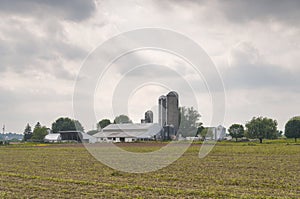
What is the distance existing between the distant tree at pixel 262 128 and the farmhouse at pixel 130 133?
26.7 m

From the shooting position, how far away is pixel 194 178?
19469 millimetres

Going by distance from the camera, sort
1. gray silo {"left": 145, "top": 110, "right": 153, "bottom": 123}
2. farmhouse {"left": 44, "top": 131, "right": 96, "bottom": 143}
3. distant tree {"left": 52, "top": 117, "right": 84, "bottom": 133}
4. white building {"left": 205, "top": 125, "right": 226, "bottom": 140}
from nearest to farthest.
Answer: gray silo {"left": 145, "top": 110, "right": 153, "bottom": 123}
farmhouse {"left": 44, "top": 131, "right": 96, "bottom": 143}
white building {"left": 205, "top": 125, "right": 226, "bottom": 140}
distant tree {"left": 52, "top": 117, "right": 84, "bottom": 133}

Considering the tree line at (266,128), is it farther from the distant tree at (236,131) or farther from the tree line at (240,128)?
the distant tree at (236,131)

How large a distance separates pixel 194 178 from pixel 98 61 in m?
18.4

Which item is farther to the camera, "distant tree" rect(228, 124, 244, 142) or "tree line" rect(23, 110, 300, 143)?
"distant tree" rect(228, 124, 244, 142)

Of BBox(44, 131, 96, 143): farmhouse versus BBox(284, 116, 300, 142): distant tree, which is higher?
BBox(284, 116, 300, 142): distant tree

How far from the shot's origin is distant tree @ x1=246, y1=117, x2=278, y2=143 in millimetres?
112938

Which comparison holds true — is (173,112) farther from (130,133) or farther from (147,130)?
(130,133)

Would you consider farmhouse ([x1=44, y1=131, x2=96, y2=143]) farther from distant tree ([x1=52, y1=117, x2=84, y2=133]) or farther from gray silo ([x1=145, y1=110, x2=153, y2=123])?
distant tree ([x1=52, y1=117, x2=84, y2=133])

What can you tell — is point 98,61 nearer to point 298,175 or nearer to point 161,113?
point 298,175

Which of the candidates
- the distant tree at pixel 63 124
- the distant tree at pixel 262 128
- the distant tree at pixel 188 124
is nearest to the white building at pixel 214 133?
the distant tree at pixel 188 124

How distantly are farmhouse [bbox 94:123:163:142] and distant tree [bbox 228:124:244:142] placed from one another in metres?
33.7

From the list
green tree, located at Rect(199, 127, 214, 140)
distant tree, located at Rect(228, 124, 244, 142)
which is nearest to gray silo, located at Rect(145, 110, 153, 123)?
green tree, located at Rect(199, 127, 214, 140)

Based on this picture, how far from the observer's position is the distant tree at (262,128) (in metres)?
113
